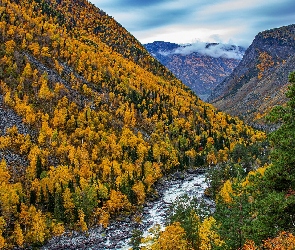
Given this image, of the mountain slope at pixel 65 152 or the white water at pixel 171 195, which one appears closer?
the mountain slope at pixel 65 152

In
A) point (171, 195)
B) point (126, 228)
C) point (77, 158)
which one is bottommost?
point (126, 228)

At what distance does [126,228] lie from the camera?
106 m

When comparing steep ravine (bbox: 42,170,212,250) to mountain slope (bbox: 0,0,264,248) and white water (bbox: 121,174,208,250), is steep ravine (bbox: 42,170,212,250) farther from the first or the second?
mountain slope (bbox: 0,0,264,248)

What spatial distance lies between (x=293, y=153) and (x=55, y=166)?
4665 inches

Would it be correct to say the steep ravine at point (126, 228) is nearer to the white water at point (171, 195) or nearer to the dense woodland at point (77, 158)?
the white water at point (171, 195)

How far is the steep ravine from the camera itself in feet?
310

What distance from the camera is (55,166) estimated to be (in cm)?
13412

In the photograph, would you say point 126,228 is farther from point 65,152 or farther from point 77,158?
point 65,152

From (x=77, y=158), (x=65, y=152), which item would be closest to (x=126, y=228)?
(x=77, y=158)

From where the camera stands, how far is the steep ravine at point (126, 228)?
310ft

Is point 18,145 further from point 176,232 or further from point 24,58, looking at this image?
point 176,232

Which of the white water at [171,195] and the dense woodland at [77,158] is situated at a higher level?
the dense woodland at [77,158]

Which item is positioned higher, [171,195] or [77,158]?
[77,158]

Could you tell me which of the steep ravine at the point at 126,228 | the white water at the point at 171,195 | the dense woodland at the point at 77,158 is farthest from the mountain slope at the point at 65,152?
the white water at the point at 171,195
